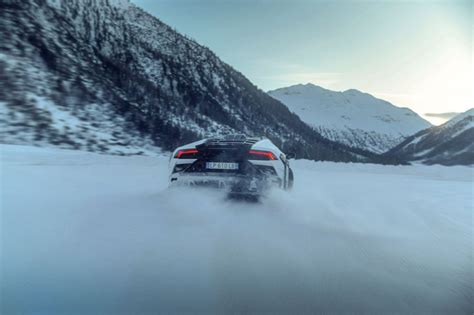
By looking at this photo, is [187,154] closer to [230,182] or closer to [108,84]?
[230,182]

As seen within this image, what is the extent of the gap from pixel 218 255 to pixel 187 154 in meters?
2.26

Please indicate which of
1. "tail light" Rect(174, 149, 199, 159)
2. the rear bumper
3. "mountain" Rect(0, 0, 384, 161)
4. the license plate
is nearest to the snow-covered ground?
the rear bumper

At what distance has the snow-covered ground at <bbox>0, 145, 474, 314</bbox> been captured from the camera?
7.94 ft

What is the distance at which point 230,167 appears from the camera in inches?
191

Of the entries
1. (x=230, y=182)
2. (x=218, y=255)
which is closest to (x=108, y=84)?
(x=230, y=182)

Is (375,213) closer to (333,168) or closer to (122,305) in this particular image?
(122,305)

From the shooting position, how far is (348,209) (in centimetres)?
564

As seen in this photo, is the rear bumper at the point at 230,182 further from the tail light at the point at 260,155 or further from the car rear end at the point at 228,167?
the tail light at the point at 260,155

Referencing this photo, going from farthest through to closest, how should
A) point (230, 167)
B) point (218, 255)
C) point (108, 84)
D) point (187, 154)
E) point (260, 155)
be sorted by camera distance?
1. point (108, 84)
2. point (187, 154)
3. point (260, 155)
4. point (230, 167)
5. point (218, 255)

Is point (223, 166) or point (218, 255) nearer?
point (218, 255)

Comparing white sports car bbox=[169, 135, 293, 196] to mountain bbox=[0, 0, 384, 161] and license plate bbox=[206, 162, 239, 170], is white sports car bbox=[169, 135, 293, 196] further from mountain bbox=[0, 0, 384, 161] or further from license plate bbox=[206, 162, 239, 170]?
mountain bbox=[0, 0, 384, 161]

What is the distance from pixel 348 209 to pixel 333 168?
1017 cm

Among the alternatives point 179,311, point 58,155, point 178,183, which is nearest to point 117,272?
point 179,311


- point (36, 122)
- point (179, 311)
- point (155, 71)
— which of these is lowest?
point (179, 311)
